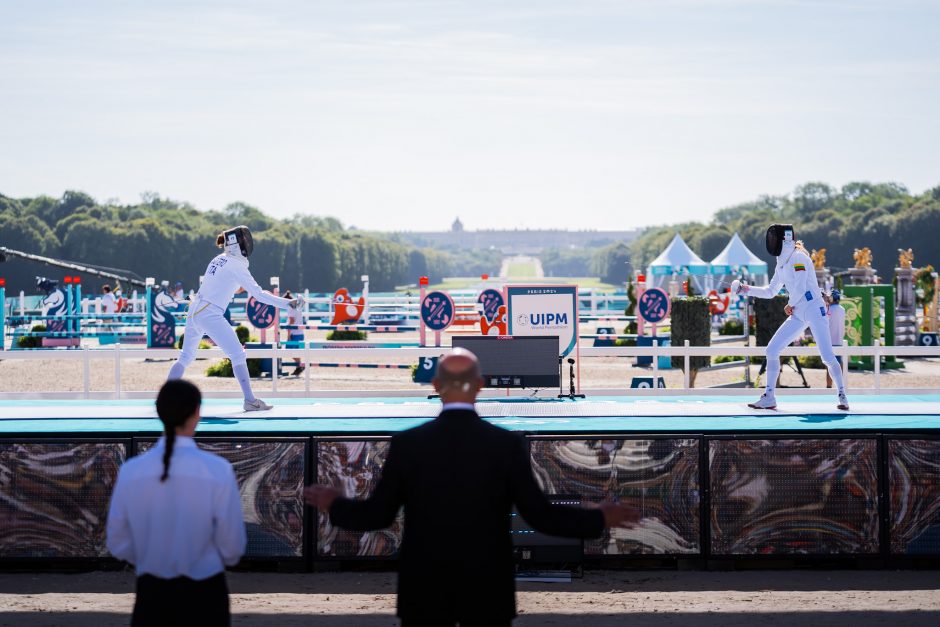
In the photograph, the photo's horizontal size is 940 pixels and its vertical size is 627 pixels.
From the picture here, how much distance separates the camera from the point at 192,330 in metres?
13.7

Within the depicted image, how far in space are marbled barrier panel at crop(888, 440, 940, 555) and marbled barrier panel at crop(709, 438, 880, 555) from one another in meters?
0.17

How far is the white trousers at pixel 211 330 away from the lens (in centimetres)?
1355

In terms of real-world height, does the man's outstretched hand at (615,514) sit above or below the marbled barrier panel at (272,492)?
above

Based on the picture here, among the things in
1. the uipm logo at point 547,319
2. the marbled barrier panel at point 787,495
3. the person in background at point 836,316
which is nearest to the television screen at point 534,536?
the marbled barrier panel at point 787,495

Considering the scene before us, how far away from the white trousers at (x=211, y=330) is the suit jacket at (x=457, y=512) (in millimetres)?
8584

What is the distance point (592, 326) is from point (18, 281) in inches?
1895

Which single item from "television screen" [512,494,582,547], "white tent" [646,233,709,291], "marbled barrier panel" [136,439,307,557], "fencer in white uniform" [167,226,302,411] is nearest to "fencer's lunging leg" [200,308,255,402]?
"fencer in white uniform" [167,226,302,411]

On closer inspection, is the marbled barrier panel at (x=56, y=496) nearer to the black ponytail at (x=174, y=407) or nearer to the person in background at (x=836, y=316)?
the black ponytail at (x=174, y=407)

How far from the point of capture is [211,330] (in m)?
13.6

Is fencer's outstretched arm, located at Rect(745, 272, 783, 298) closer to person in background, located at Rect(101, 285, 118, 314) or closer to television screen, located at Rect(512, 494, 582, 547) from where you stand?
television screen, located at Rect(512, 494, 582, 547)

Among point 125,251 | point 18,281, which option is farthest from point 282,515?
point 125,251

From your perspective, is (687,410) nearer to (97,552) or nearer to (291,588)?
(291,588)

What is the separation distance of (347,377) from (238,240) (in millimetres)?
17537

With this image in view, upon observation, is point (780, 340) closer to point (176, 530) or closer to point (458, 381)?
point (458, 381)
